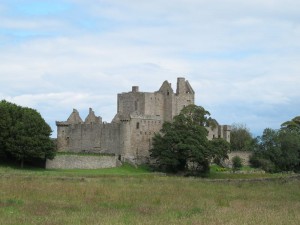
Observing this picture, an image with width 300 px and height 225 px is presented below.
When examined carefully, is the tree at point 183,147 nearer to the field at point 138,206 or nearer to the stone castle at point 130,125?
the stone castle at point 130,125

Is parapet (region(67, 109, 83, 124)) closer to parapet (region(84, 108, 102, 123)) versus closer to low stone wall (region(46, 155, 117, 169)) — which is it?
parapet (region(84, 108, 102, 123))

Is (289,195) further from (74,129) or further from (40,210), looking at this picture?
(74,129)

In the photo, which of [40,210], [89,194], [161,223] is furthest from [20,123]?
[161,223]

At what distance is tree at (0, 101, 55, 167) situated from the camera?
70.7m

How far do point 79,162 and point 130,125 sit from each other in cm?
1193

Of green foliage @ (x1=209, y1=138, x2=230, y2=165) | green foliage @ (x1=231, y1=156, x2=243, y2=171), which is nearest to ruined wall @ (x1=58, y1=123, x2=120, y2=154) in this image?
green foliage @ (x1=209, y1=138, x2=230, y2=165)

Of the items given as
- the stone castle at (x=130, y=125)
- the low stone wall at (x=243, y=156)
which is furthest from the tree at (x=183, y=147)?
the low stone wall at (x=243, y=156)

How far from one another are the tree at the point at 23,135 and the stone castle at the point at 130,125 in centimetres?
1458

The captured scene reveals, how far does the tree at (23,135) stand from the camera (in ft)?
232

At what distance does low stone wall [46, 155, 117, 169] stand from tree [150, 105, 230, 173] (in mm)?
6424

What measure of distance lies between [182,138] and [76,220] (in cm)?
5905

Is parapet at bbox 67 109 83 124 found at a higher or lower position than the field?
higher

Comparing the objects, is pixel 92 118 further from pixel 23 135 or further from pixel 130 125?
pixel 23 135

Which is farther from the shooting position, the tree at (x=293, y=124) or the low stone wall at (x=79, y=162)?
the tree at (x=293, y=124)
